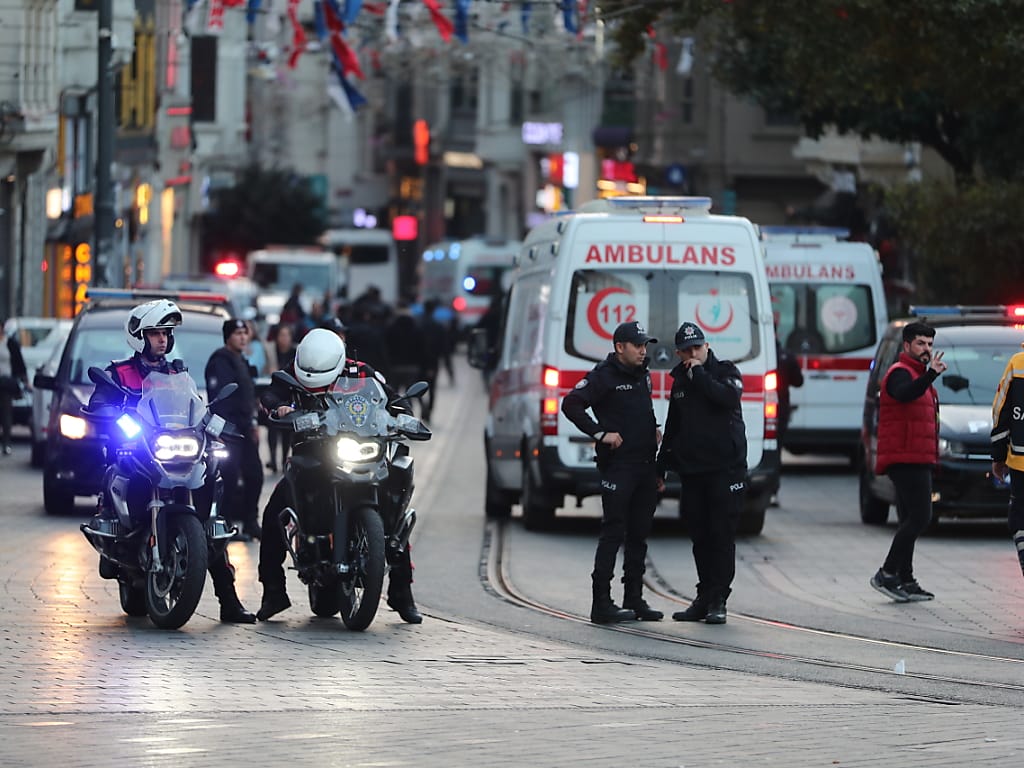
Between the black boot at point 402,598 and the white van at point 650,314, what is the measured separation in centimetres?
584

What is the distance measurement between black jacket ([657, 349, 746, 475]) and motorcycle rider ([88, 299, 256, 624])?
8.32 ft

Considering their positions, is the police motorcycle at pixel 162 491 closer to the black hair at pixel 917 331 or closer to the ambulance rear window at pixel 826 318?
the black hair at pixel 917 331

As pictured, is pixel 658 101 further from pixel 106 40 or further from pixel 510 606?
pixel 510 606

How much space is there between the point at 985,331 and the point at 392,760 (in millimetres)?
12173

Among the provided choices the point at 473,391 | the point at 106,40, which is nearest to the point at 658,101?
the point at 473,391

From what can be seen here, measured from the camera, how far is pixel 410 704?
9453 mm

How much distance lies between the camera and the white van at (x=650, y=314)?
18.1 meters

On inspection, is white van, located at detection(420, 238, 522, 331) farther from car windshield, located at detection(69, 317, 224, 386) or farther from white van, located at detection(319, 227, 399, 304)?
car windshield, located at detection(69, 317, 224, 386)

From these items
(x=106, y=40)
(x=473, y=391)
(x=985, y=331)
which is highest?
(x=106, y=40)

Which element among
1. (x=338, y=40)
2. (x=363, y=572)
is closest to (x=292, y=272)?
(x=338, y=40)

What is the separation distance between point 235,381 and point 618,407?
496 centimetres

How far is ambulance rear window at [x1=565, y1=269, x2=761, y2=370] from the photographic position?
18.2m

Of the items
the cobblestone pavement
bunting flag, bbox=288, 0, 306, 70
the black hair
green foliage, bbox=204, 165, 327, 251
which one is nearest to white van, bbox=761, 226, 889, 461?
bunting flag, bbox=288, 0, 306, 70

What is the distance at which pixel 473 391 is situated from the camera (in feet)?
150
